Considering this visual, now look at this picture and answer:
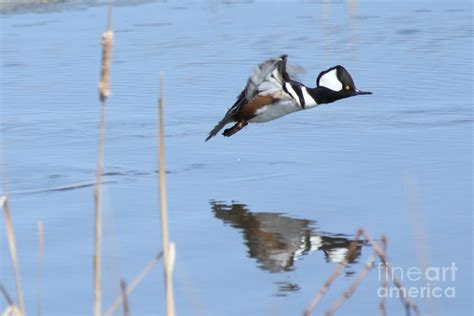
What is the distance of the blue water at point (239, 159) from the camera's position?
4.78 meters

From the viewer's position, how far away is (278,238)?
541cm

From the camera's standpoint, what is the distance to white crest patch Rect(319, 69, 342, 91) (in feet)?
23.6

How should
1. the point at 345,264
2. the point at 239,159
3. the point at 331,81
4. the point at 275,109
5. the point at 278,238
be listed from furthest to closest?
1. the point at 331,81
2. the point at 239,159
3. the point at 275,109
4. the point at 278,238
5. the point at 345,264

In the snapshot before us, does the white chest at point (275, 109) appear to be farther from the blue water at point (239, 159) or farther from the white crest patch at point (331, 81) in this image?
the white crest patch at point (331, 81)

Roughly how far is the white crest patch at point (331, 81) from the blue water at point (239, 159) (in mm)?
313

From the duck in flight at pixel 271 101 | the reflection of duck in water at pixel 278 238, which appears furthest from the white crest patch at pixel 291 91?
the reflection of duck in water at pixel 278 238

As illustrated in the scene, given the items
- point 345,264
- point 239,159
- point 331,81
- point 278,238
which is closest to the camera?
Result: point 345,264

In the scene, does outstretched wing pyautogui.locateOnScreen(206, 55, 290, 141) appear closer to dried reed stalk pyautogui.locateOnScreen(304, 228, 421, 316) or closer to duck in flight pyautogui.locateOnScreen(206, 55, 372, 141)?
duck in flight pyautogui.locateOnScreen(206, 55, 372, 141)

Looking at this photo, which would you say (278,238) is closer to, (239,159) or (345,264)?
(239,159)

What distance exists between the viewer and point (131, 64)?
9758mm

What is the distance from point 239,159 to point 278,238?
1.46 m

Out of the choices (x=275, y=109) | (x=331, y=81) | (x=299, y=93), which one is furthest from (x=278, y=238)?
(x=331, y=81)

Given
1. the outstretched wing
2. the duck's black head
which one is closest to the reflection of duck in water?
the outstretched wing

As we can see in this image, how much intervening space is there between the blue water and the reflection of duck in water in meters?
0.01
